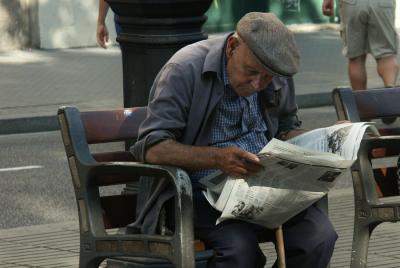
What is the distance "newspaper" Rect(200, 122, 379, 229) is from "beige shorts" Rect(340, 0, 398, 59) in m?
6.02

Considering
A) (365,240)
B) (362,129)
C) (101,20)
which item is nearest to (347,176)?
(101,20)

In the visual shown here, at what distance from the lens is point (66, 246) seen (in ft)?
21.2

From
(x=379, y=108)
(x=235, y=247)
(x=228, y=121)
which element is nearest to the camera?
(x=235, y=247)

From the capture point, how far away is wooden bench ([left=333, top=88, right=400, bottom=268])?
16.0 ft

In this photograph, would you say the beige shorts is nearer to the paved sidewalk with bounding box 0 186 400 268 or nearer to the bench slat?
the paved sidewalk with bounding box 0 186 400 268

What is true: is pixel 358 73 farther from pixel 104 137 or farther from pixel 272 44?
pixel 272 44

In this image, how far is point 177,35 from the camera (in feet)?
21.7

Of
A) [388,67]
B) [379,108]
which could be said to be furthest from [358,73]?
[379,108]

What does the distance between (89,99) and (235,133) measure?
7.62 metres

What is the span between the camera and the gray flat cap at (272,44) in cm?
425

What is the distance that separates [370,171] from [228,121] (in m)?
0.72

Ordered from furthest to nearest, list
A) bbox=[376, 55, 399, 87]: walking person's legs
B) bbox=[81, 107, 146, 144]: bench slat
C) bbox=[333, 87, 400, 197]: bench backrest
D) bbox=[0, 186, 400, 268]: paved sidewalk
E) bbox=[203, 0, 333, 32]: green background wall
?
1. bbox=[203, 0, 333, 32]: green background wall
2. bbox=[376, 55, 399, 87]: walking person's legs
3. bbox=[0, 186, 400, 268]: paved sidewalk
4. bbox=[333, 87, 400, 197]: bench backrest
5. bbox=[81, 107, 146, 144]: bench slat

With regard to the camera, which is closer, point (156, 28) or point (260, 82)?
point (260, 82)

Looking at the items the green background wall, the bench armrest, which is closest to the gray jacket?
the bench armrest
